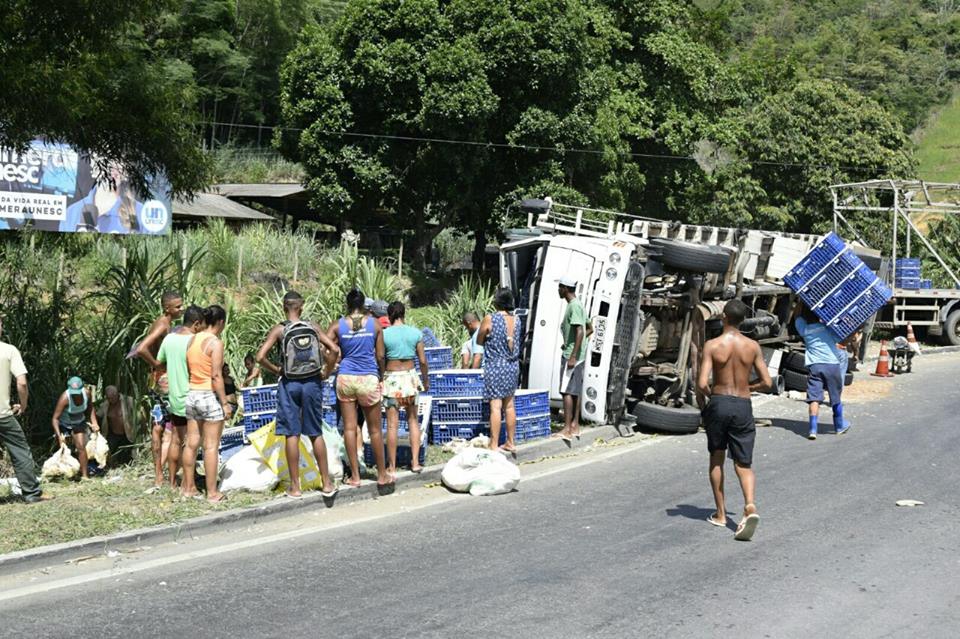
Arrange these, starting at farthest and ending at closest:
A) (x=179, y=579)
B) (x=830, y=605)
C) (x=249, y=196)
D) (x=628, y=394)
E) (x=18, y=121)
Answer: (x=249, y=196) → (x=628, y=394) → (x=18, y=121) → (x=179, y=579) → (x=830, y=605)

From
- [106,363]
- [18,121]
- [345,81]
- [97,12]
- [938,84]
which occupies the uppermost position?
[938,84]

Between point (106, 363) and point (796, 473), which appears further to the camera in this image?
point (106, 363)

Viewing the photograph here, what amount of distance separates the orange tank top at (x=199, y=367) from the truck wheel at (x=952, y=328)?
70.8 ft

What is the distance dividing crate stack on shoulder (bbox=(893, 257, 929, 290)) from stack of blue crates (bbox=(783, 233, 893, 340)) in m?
→ 9.47

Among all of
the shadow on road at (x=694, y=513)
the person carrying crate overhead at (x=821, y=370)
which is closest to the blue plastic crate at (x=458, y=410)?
the shadow on road at (x=694, y=513)

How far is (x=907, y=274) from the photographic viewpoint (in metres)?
25.2

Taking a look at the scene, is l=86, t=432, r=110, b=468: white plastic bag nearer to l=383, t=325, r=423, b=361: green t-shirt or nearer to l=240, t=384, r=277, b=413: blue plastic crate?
l=240, t=384, r=277, b=413: blue plastic crate

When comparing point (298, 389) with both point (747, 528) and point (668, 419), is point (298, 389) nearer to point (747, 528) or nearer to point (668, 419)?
point (747, 528)

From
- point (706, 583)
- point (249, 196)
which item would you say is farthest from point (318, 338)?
point (249, 196)

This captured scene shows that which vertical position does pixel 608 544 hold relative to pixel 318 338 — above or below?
below

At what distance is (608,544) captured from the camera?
8.05m

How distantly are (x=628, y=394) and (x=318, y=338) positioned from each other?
21.3ft

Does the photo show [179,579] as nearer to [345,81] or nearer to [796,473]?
[796,473]

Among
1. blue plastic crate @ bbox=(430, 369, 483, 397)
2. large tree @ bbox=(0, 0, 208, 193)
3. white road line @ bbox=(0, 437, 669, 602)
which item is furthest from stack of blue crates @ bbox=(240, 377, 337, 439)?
large tree @ bbox=(0, 0, 208, 193)
